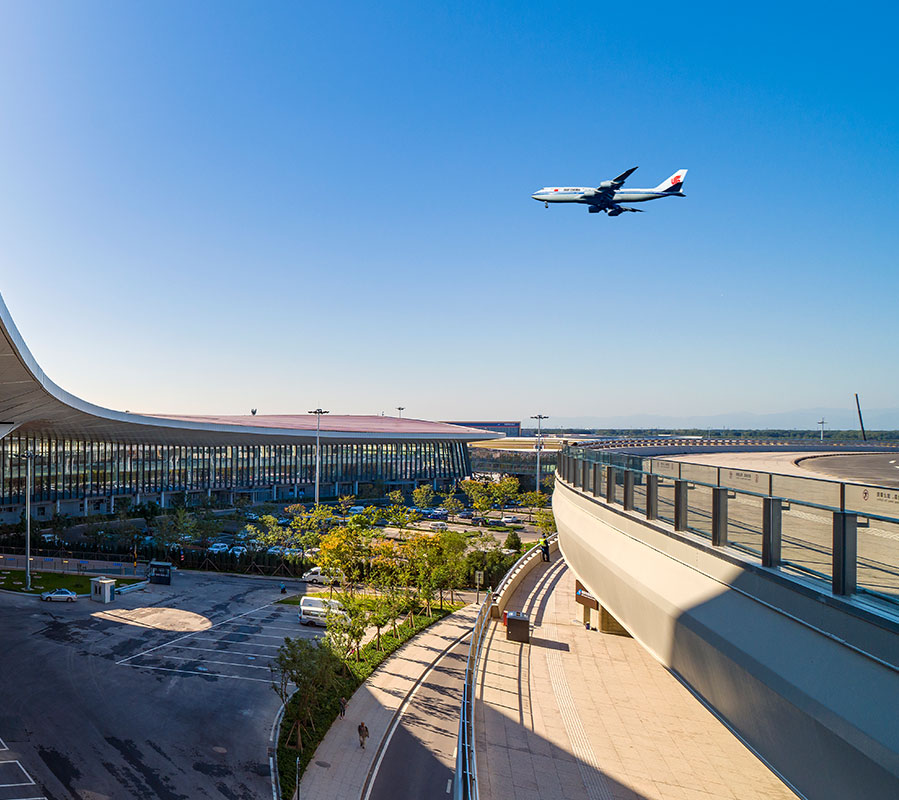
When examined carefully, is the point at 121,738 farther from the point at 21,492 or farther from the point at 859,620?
the point at 21,492

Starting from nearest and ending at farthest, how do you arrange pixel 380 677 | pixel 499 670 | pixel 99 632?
pixel 499 670 < pixel 380 677 < pixel 99 632

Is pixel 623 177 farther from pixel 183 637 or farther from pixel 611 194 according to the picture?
pixel 183 637

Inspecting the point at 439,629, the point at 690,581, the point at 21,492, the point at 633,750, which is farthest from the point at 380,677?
the point at 21,492

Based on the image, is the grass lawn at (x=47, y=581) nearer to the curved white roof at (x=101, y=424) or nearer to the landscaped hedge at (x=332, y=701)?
the curved white roof at (x=101, y=424)

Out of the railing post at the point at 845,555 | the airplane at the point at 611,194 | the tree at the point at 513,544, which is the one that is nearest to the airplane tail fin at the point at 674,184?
the airplane at the point at 611,194

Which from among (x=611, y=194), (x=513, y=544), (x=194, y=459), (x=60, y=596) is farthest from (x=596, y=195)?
(x=194, y=459)

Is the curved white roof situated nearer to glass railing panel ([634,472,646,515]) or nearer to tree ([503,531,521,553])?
glass railing panel ([634,472,646,515])
